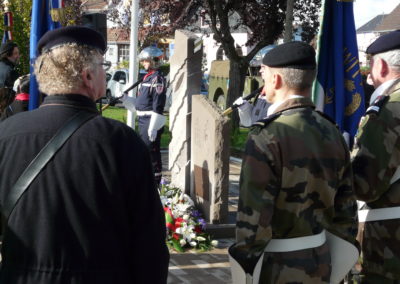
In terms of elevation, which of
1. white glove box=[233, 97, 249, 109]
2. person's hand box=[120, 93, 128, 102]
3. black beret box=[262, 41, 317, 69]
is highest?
black beret box=[262, 41, 317, 69]

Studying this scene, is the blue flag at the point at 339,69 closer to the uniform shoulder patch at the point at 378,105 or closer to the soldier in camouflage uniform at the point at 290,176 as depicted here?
the uniform shoulder patch at the point at 378,105

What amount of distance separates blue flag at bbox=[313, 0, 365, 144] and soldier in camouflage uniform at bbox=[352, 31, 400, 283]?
7.53 ft

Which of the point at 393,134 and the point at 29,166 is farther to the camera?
the point at 393,134

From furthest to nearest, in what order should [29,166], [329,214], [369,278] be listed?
1. [369,278]
2. [329,214]
3. [29,166]

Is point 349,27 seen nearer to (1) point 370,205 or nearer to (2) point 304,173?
(1) point 370,205

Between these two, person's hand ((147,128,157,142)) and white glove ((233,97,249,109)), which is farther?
person's hand ((147,128,157,142))

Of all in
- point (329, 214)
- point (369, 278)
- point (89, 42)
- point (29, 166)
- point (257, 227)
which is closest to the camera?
point (29, 166)

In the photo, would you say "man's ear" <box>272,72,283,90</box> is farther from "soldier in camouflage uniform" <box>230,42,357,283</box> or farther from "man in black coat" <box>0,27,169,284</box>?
"man in black coat" <box>0,27,169,284</box>

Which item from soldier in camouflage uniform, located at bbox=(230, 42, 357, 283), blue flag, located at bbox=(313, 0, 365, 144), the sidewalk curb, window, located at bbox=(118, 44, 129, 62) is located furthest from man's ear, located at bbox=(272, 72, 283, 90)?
window, located at bbox=(118, 44, 129, 62)

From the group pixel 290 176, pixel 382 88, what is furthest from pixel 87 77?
pixel 382 88

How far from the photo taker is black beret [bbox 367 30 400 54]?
124 inches

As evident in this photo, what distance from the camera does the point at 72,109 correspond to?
2.12 meters

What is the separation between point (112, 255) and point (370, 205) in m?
1.64

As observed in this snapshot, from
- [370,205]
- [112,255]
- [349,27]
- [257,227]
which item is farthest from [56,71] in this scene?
[349,27]
